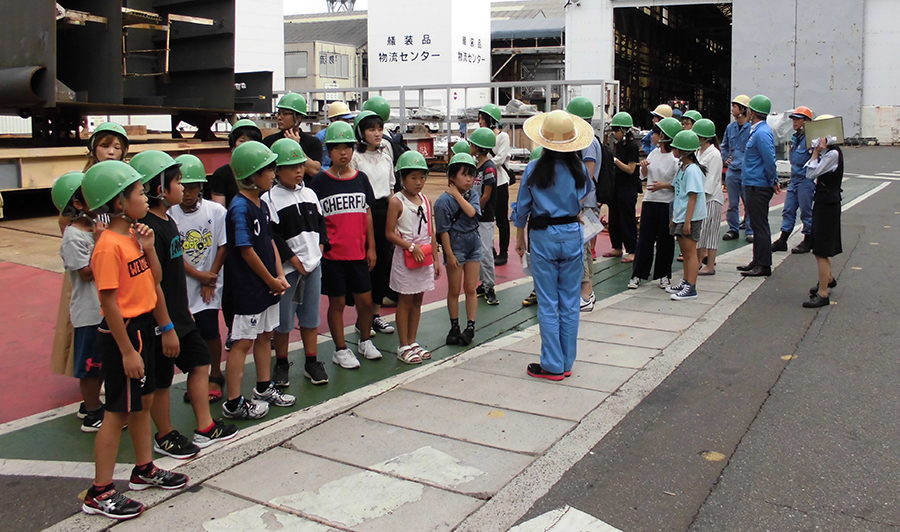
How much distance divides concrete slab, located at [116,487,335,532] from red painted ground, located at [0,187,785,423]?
1.77m

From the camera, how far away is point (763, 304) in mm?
7414

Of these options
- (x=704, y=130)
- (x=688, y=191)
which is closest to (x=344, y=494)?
(x=688, y=191)

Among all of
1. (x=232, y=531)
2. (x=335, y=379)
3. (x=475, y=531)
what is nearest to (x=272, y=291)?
(x=335, y=379)

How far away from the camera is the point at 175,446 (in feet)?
13.2

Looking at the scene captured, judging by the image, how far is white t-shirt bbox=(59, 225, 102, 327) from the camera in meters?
4.09

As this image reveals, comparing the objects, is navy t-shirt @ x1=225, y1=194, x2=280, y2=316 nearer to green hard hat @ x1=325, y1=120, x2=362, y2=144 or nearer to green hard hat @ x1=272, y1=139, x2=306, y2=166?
green hard hat @ x1=272, y1=139, x2=306, y2=166

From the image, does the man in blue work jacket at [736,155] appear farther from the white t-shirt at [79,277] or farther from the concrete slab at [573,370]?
the white t-shirt at [79,277]

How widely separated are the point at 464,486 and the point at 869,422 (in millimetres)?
2504

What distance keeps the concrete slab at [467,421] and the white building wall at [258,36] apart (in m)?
23.2

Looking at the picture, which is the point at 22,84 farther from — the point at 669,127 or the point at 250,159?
the point at 669,127

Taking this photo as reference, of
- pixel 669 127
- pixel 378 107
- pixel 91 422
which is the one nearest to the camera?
pixel 91 422

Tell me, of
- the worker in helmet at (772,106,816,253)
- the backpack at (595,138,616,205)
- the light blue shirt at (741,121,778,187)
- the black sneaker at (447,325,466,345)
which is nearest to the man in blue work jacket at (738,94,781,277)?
the light blue shirt at (741,121,778,187)

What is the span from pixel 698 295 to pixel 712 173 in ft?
4.59

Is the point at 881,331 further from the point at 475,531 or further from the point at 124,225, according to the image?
the point at 124,225
